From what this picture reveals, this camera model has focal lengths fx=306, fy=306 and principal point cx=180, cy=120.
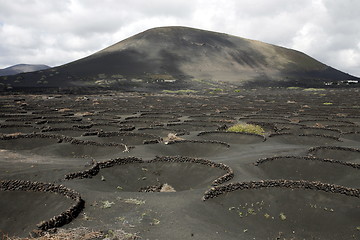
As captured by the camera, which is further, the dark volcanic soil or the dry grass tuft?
the dry grass tuft

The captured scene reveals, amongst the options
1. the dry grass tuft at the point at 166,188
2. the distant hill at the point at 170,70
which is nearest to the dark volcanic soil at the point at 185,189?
the dry grass tuft at the point at 166,188

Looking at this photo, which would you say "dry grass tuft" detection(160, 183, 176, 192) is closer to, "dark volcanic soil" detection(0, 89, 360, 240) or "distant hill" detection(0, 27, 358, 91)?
"dark volcanic soil" detection(0, 89, 360, 240)

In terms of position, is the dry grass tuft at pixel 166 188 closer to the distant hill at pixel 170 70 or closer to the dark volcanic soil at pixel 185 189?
the dark volcanic soil at pixel 185 189

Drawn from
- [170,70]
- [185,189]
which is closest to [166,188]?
[185,189]

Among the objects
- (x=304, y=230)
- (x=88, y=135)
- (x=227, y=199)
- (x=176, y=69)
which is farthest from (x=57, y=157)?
(x=176, y=69)

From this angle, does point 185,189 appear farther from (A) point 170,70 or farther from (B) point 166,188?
(A) point 170,70

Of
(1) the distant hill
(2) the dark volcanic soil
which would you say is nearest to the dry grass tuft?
(2) the dark volcanic soil

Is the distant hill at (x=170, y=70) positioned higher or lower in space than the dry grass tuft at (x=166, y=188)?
higher

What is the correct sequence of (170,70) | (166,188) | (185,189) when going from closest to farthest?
(166,188), (185,189), (170,70)
